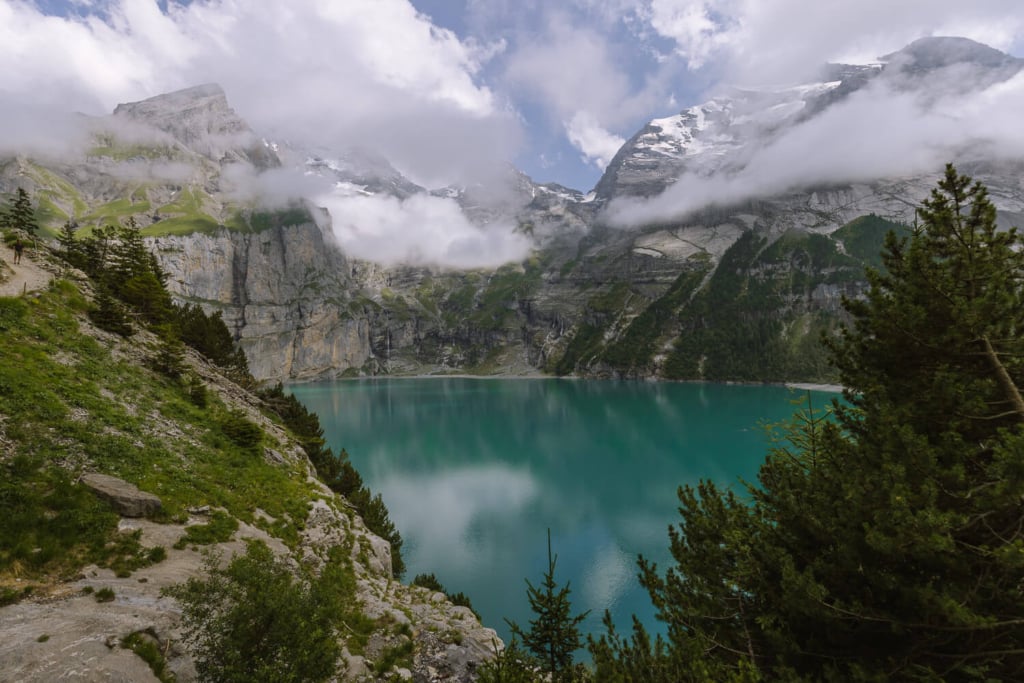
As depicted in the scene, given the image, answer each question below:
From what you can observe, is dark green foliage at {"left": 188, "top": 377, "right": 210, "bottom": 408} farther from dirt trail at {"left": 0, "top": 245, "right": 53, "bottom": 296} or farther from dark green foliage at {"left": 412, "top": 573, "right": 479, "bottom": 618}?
dark green foliage at {"left": 412, "top": 573, "right": 479, "bottom": 618}

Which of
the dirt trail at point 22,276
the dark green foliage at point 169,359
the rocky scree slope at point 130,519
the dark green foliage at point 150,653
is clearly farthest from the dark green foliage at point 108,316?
the dark green foliage at point 150,653

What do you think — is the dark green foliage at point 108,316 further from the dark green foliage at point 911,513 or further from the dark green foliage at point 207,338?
the dark green foliage at point 911,513

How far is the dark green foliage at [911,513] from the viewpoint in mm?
5301

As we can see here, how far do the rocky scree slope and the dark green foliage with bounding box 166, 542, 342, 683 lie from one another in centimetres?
121

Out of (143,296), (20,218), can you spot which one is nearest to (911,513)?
(143,296)

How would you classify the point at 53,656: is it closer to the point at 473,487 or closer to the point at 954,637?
the point at 954,637

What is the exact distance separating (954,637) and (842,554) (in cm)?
131

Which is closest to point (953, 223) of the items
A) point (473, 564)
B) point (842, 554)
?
point (842, 554)

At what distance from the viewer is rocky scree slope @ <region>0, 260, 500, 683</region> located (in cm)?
713

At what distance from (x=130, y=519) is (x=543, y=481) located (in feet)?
143

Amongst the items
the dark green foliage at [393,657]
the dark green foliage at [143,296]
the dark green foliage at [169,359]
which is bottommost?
the dark green foliage at [393,657]

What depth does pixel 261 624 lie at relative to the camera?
6.24 meters

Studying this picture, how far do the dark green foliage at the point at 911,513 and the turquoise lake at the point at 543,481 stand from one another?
272 centimetres

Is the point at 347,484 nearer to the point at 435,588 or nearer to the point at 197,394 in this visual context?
the point at 435,588
